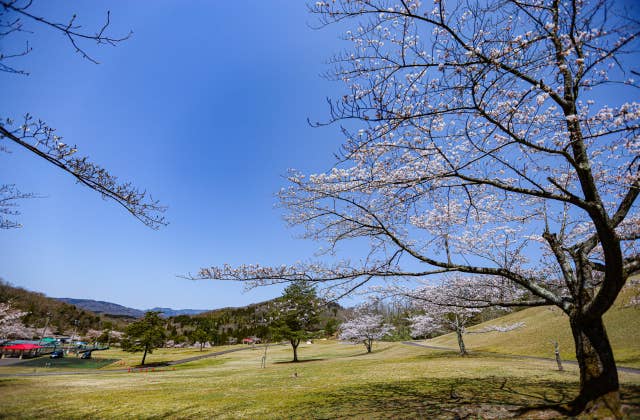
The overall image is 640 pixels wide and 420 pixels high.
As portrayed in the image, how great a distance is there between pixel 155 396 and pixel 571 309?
53.1 ft

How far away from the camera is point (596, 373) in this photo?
5.23 meters

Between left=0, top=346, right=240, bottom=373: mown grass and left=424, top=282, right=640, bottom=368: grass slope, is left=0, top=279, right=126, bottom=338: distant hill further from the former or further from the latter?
left=424, top=282, right=640, bottom=368: grass slope

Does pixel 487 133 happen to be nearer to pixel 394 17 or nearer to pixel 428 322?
pixel 394 17

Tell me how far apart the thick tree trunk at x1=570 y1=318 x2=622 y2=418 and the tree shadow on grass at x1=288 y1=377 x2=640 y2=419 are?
0.98 feet

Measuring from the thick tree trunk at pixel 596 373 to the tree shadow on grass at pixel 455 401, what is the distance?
0.30 m

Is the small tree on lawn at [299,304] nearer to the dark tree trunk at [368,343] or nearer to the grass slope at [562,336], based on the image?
the grass slope at [562,336]

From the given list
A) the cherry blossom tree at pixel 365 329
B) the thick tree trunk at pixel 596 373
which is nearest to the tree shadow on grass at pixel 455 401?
the thick tree trunk at pixel 596 373

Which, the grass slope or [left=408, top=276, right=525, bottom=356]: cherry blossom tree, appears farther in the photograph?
the grass slope

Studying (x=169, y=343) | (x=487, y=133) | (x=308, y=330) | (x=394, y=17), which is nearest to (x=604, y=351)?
(x=487, y=133)

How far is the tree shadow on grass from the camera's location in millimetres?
5828

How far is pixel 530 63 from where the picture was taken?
448 cm

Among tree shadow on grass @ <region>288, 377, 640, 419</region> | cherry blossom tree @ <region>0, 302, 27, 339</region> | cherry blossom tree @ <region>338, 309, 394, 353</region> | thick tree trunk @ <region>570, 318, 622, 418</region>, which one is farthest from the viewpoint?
cherry blossom tree @ <region>338, 309, 394, 353</region>

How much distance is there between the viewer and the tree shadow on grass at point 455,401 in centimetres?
583

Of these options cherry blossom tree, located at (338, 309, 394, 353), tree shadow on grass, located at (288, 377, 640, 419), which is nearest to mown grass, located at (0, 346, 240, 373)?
cherry blossom tree, located at (338, 309, 394, 353)
